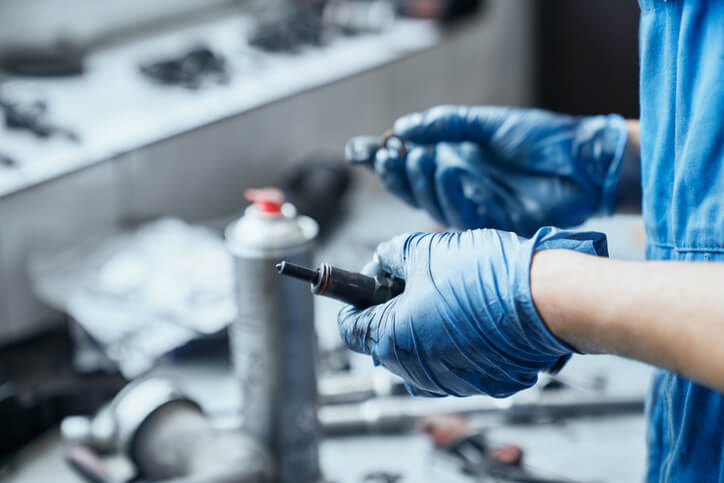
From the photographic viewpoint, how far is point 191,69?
1.86 metres

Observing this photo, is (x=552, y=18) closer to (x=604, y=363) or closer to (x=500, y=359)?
(x=604, y=363)

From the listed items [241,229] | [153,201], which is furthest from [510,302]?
[153,201]

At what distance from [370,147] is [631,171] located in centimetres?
34

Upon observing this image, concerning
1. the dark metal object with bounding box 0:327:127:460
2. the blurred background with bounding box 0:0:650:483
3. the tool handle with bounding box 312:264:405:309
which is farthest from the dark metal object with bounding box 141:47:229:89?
the tool handle with bounding box 312:264:405:309

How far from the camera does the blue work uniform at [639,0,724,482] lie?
68 centimetres

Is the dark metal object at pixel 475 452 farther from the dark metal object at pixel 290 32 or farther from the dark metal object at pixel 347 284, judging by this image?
the dark metal object at pixel 290 32

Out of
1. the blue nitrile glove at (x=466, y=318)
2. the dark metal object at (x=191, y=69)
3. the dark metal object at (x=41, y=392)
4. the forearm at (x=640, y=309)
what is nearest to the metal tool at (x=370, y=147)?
the blue nitrile glove at (x=466, y=318)

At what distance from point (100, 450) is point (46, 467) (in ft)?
0.31

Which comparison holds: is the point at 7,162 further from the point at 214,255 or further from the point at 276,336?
the point at 276,336

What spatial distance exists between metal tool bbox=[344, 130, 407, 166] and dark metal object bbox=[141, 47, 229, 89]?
3.18 feet

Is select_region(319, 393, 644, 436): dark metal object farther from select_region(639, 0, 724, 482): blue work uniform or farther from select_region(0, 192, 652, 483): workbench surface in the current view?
select_region(639, 0, 724, 482): blue work uniform

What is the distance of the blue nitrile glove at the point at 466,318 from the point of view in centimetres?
62

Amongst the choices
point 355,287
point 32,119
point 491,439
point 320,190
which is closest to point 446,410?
point 491,439

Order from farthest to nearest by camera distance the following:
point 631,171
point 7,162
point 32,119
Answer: point 32,119, point 7,162, point 631,171
